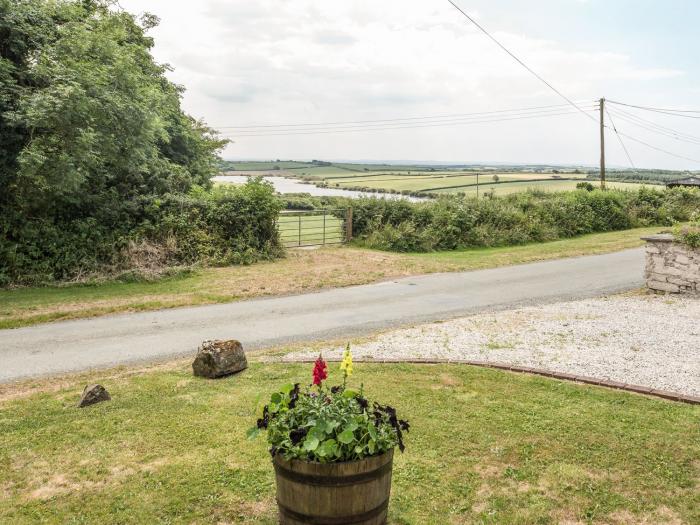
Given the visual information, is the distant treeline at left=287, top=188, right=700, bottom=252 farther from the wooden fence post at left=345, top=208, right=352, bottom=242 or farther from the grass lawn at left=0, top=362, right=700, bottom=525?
the grass lawn at left=0, top=362, right=700, bottom=525

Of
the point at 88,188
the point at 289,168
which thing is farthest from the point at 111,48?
the point at 289,168

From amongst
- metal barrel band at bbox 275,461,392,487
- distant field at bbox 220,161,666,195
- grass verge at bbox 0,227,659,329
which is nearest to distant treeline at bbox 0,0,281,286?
grass verge at bbox 0,227,659,329

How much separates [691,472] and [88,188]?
50.5 feet

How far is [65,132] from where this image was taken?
→ 13242mm

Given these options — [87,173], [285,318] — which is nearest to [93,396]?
[285,318]

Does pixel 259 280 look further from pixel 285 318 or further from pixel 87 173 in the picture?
pixel 87 173

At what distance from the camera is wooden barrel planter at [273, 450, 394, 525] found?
339cm

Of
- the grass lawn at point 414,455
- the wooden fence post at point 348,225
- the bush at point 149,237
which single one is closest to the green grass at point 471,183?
the wooden fence post at point 348,225

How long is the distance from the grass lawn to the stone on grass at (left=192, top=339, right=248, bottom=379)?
22 cm

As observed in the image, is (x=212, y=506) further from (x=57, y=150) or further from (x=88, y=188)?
(x=88, y=188)

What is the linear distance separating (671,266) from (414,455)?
1102 cm

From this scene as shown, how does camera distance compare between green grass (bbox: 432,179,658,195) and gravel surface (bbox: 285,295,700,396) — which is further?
green grass (bbox: 432,179,658,195)

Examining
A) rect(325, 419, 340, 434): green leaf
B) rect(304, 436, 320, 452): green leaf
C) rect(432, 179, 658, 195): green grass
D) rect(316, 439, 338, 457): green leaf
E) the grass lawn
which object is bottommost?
the grass lawn

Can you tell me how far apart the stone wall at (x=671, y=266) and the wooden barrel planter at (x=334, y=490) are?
1237 centimetres
